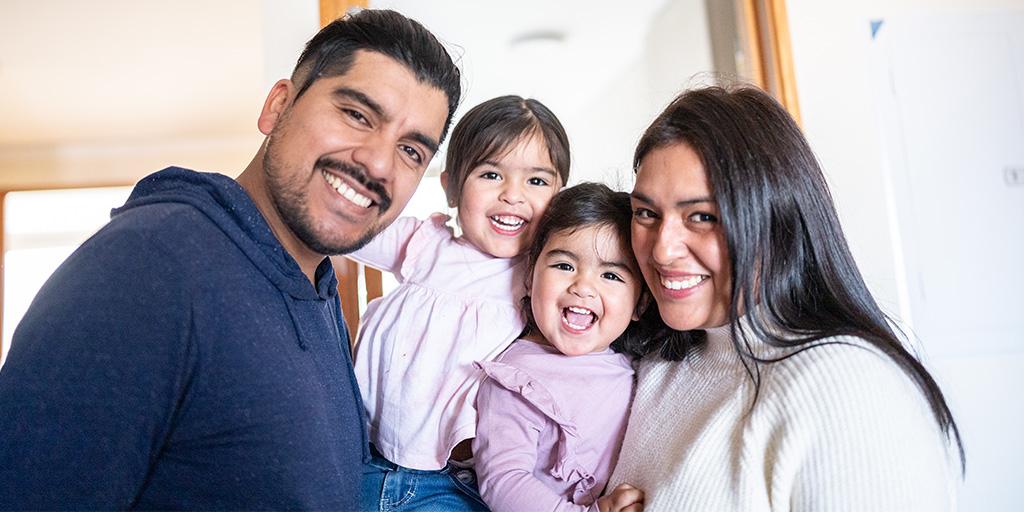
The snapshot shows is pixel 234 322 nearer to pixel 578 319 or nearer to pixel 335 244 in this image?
→ pixel 335 244

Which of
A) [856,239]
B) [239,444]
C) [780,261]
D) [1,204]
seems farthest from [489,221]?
[1,204]

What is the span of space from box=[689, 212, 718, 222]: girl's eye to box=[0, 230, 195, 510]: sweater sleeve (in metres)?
0.72

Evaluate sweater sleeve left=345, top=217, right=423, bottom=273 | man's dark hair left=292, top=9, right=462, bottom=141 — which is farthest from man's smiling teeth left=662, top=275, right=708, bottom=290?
sweater sleeve left=345, top=217, right=423, bottom=273

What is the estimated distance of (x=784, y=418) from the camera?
38.7 inches

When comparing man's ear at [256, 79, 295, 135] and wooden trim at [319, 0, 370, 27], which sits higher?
wooden trim at [319, 0, 370, 27]

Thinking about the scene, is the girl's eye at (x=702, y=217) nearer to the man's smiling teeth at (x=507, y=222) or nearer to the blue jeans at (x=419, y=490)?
the man's smiling teeth at (x=507, y=222)

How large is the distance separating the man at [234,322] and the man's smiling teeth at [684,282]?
474mm

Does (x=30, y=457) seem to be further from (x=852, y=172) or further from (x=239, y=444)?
(x=852, y=172)

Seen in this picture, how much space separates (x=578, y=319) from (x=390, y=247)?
0.48 metres

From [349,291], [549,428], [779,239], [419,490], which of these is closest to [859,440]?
[779,239]

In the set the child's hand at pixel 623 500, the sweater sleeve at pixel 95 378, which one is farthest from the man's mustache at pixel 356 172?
the child's hand at pixel 623 500

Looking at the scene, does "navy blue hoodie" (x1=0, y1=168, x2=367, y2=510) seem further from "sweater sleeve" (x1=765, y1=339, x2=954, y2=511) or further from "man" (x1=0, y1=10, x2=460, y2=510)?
"sweater sleeve" (x1=765, y1=339, x2=954, y2=511)

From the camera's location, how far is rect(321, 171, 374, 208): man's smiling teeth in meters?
1.16

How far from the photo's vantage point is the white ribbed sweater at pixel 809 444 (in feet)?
3.02
